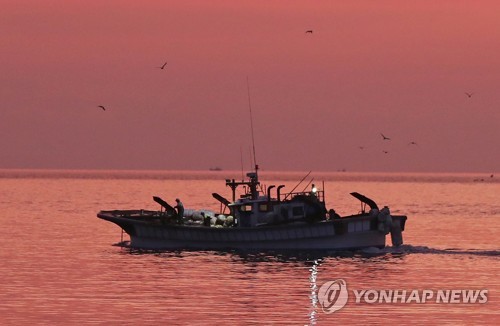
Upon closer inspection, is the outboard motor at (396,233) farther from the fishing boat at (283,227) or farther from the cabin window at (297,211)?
the cabin window at (297,211)

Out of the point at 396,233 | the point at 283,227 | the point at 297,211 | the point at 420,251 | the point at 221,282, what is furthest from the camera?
the point at 420,251

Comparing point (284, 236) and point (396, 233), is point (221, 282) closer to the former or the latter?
point (284, 236)

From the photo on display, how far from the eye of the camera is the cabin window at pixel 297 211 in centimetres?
6975

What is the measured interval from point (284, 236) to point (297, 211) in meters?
1.63

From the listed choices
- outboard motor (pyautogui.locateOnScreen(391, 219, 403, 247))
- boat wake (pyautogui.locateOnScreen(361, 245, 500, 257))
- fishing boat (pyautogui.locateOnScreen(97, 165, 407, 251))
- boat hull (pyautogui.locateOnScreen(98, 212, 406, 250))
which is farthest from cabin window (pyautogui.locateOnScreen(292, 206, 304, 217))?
outboard motor (pyautogui.locateOnScreen(391, 219, 403, 247))

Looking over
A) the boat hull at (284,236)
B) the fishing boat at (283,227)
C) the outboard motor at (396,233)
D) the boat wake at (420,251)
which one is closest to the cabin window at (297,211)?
the fishing boat at (283,227)

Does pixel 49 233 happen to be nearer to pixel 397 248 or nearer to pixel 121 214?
pixel 121 214

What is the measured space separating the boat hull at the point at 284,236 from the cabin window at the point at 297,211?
28.2 inches

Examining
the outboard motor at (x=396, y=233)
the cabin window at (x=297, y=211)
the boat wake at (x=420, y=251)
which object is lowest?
the boat wake at (x=420, y=251)

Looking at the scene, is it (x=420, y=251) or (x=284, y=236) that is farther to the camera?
(x=420, y=251)

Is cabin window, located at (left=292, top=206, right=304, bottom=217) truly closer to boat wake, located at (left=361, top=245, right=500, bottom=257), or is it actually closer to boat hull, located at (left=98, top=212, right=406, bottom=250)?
boat hull, located at (left=98, top=212, right=406, bottom=250)

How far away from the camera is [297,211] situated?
69.8m

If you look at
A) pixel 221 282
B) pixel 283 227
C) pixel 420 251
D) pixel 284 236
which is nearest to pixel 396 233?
pixel 420 251

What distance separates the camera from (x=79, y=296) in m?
49.4
